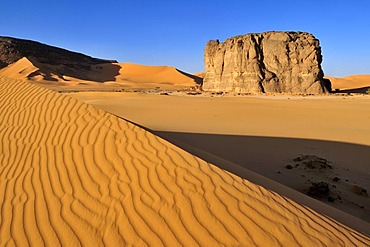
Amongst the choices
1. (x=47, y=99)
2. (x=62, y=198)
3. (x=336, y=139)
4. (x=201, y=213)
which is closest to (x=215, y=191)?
(x=201, y=213)

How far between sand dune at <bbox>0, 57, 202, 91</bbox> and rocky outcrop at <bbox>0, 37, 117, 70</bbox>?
335cm

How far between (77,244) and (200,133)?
24.1 ft

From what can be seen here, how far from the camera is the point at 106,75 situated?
65.9 metres

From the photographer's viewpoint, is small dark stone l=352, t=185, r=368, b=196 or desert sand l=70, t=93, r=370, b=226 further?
desert sand l=70, t=93, r=370, b=226

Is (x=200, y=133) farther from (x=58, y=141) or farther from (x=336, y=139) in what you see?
(x=58, y=141)

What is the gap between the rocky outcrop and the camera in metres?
58.8

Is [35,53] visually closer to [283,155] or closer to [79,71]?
[79,71]

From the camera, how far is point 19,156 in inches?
154

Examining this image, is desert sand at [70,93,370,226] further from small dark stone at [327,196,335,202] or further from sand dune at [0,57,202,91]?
sand dune at [0,57,202,91]

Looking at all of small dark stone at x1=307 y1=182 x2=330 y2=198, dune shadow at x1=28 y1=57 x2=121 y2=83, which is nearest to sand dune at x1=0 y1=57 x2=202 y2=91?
dune shadow at x1=28 y1=57 x2=121 y2=83

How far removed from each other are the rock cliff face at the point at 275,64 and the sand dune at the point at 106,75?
722 inches

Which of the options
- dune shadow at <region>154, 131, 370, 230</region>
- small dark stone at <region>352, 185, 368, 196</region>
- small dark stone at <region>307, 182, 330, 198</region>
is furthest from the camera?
dune shadow at <region>154, 131, 370, 230</region>

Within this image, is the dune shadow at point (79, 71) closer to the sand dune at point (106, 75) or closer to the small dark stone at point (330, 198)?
the sand dune at point (106, 75)

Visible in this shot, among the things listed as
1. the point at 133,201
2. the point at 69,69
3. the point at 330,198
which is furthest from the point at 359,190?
the point at 69,69
